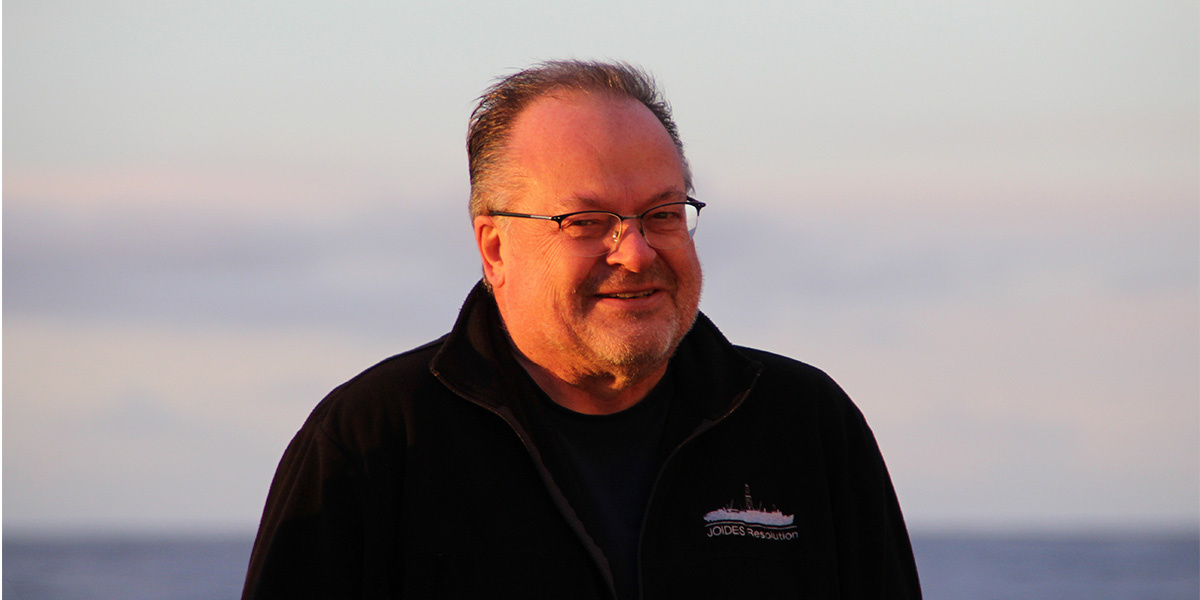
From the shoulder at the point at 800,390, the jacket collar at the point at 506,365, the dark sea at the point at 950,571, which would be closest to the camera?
the jacket collar at the point at 506,365

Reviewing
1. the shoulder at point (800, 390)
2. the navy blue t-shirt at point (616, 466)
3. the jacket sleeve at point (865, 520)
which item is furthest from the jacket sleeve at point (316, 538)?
the jacket sleeve at point (865, 520)

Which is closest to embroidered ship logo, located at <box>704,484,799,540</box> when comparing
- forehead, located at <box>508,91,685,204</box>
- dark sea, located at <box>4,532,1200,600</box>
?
forehead, located at <box>508,91,685,204</box>

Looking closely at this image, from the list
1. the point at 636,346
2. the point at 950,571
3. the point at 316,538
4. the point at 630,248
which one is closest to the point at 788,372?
the point at 636,346

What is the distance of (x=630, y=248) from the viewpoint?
276cm

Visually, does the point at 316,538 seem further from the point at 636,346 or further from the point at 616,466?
the point at 636,346

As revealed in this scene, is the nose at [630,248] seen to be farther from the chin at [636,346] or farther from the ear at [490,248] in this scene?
the ear at [490,248]

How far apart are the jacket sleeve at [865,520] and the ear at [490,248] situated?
958 mm

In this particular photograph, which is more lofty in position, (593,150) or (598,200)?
(593,150)

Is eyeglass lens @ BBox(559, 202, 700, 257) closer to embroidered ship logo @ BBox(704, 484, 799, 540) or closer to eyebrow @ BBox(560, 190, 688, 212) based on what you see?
eyebrow @ BBox(560, 190, 688, 212)

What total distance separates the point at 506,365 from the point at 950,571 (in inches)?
1238

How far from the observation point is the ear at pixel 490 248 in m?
3.07

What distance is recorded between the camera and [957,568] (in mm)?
33125

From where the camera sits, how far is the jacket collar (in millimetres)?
2869

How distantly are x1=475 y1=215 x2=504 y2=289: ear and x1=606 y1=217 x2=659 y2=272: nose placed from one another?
387 mm
